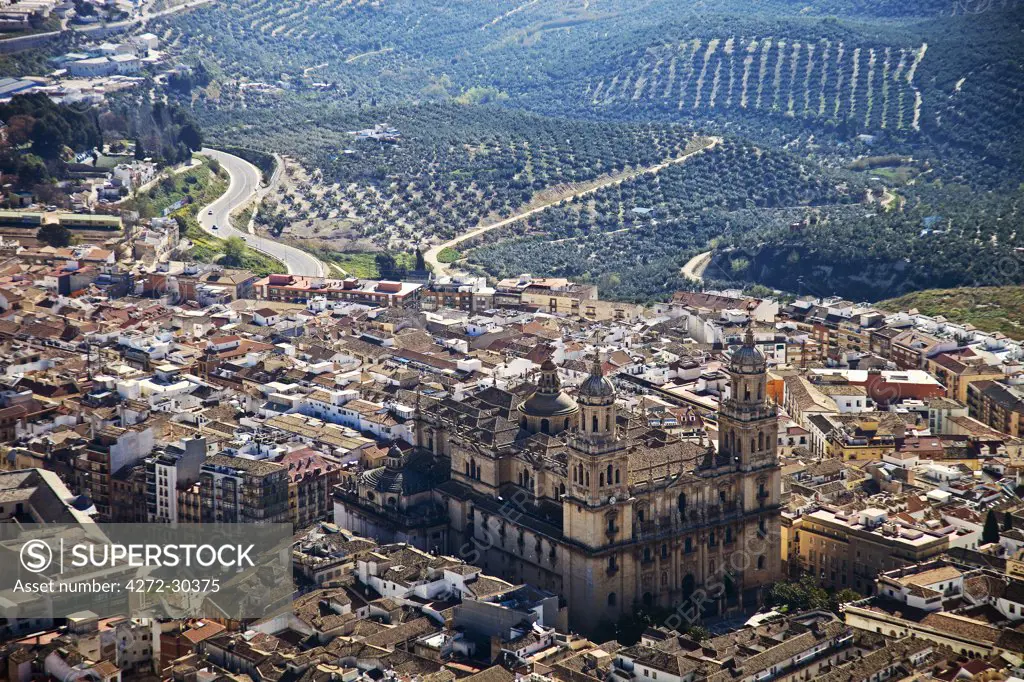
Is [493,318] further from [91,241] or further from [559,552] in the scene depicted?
[559,552]

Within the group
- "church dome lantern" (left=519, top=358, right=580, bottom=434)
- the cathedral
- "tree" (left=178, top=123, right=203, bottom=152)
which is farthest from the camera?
"tree" (left=178, top=123, right=203, bottom=152)

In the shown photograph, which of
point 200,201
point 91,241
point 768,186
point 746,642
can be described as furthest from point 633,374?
point 768,186

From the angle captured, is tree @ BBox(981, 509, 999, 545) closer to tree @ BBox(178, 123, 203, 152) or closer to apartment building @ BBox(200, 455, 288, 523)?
apartment building @ BBox(200, 455, 288, 523)

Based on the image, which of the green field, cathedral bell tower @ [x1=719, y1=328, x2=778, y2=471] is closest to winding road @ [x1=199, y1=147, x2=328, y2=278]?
the green field

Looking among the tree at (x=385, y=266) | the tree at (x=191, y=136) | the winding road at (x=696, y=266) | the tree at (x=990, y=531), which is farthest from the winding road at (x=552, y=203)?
the tree at (x=990, y=531)

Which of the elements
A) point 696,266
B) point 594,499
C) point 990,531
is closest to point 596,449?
point 594,499

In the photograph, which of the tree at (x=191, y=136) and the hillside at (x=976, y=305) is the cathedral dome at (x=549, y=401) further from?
the tree at (x=191, y=136)
